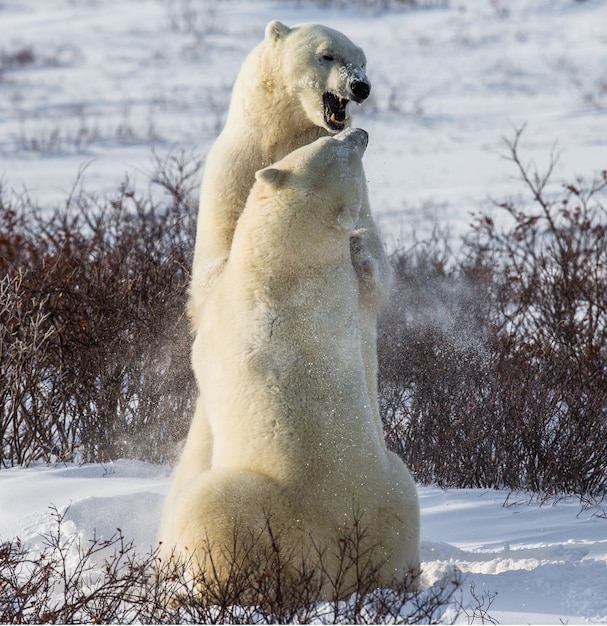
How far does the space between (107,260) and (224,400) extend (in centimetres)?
330

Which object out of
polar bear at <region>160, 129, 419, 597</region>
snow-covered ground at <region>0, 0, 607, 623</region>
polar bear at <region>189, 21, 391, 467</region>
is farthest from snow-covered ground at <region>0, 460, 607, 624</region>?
polar bear at <region>189, 21, 391, 467</region>

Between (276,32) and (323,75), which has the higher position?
(276,32)

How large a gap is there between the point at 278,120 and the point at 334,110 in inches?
6.6

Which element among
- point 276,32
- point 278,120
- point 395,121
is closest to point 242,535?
point 278,120

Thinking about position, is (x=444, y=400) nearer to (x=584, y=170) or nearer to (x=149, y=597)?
(x=149, y=597)

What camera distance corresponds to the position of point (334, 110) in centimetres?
269

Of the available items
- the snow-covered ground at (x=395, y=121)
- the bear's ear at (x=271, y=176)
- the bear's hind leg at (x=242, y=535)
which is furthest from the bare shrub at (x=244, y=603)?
the bear's ear at (x=271, y=176)

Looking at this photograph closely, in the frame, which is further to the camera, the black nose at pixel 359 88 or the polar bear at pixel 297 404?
the black nose at pixel 359 88

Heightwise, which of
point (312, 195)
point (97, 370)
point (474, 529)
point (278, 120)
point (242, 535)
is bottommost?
point (474, 529)

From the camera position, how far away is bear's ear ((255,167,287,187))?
7.55 feet

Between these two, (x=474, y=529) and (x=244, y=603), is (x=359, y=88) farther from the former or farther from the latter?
(x=474, y=529)

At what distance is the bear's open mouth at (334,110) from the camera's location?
2666mm

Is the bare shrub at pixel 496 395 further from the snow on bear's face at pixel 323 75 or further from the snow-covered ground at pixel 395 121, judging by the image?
the snow on bear's face at pixel 323 75

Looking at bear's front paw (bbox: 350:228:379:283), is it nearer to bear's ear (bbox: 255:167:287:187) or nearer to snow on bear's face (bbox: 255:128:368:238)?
snow on bear's face (bbox: 255:128:368:238)
